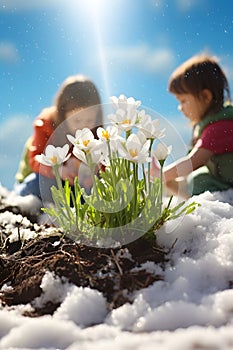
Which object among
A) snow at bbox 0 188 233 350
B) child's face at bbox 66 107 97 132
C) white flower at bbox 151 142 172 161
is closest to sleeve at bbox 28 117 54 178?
child's face at bbox 66 107 97 132

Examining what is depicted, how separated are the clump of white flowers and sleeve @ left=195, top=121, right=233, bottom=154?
175 cm

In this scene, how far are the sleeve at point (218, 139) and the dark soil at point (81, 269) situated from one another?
185cm

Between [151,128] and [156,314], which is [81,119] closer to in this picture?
[151,128]

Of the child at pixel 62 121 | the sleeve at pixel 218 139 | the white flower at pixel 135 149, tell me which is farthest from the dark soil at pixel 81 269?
the child at pixel 62 121

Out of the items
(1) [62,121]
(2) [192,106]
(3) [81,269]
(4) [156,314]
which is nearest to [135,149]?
(3) [81,269]

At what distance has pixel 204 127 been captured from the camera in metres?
3.51

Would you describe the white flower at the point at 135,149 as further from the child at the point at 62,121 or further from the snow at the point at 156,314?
the child at the point at 62,121

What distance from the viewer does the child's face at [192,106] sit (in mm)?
3672

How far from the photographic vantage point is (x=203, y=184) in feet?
11.3

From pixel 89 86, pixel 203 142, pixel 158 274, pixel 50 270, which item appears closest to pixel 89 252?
pixel 50 270

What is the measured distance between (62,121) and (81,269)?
116 inches

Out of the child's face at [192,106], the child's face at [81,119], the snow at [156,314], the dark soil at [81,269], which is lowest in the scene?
the snow at [156,314]

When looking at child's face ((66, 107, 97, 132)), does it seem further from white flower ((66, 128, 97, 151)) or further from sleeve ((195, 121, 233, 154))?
white flower ((66, 128, 97, 151))

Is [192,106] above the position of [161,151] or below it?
above
